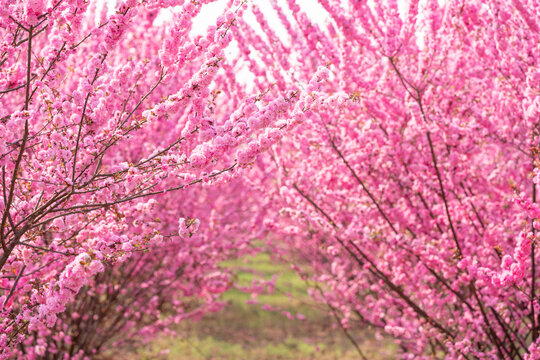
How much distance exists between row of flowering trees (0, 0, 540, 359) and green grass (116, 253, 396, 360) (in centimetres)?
222

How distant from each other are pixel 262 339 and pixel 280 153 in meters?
6.46

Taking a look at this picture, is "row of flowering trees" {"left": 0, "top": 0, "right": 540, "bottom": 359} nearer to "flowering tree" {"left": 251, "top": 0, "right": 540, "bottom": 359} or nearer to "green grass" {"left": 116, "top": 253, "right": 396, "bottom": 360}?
"flowering tree" {"left": 251, "top": 0, "right": 540, "bottom": 359}

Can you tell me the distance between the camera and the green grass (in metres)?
8.80

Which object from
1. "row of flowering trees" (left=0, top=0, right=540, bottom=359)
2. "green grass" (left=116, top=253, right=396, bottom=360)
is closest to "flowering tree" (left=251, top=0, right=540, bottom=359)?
"row of flowering trees" (left=0, top=0, right=540, bottom=359)

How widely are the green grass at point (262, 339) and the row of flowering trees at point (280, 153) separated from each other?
2222mm

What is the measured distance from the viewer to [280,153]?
15.5 feet

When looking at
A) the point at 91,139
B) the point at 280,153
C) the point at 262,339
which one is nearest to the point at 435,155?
the point at 280,153

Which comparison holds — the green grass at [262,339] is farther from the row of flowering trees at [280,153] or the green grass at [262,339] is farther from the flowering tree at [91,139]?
the flowering tree at [91,139]

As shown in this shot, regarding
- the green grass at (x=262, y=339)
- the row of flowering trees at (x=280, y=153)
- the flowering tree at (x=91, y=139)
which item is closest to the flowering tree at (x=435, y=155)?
the row of flowering trees at (x=280, y=153)

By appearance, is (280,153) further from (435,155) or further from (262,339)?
(262,339)

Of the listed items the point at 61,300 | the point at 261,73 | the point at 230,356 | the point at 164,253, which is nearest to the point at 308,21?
the point at 261,73

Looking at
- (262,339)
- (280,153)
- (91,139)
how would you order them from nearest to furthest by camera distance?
(91,139) → (280,153) → (262,339)

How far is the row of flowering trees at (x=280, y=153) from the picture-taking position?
2236mm

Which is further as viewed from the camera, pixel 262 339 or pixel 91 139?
pixel 262 339
